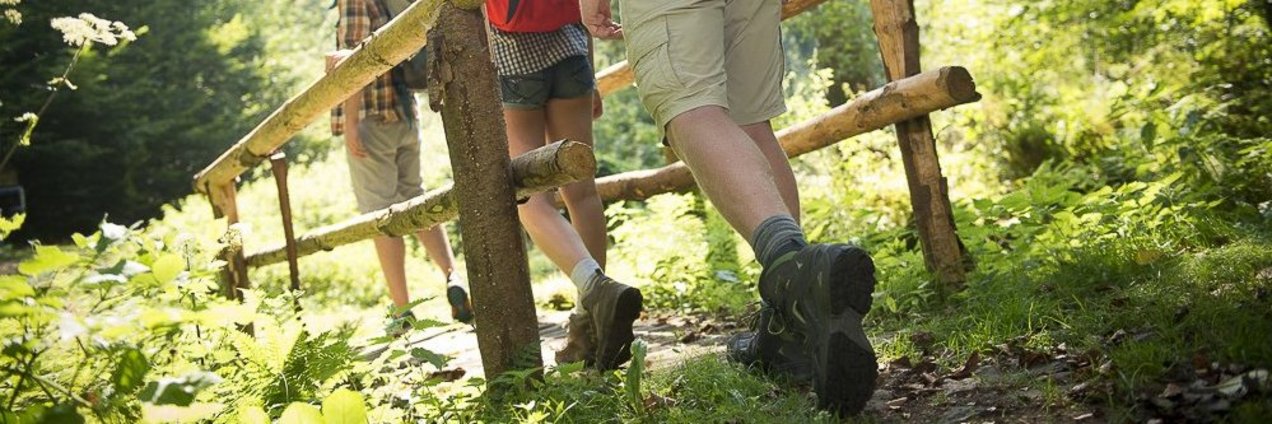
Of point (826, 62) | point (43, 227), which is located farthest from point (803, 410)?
point (43, 227)

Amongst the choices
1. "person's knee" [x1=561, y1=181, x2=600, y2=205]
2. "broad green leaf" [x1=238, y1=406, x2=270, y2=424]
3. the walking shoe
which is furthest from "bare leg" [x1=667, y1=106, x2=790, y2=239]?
the walking shoe

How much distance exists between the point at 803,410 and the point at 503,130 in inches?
40.7

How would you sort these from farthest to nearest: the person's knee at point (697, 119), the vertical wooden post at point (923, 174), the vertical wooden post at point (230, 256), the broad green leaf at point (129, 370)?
the vertical wooden post at point (230, 256)
the vertical wooden post at point (923, 174)
the person's knee at point (697, 119)
the broad green leaf at point (129, 370)

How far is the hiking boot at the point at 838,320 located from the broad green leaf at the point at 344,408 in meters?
0.92

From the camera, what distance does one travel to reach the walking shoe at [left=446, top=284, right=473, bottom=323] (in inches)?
181

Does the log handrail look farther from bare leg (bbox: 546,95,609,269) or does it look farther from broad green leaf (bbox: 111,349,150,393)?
broad green leaf (bbox: 111,349,150,393)

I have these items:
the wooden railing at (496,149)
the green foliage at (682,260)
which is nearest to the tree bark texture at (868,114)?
the wooden railing at (496,149)

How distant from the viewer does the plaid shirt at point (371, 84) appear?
446 centimetres

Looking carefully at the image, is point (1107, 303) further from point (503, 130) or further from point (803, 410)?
→ point (503, 130)

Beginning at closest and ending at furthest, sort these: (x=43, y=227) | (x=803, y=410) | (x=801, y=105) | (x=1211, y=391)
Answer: (x=1211, y=391) → (x=803, y=410) → (x=801, y=105) → (x=43, y=227)

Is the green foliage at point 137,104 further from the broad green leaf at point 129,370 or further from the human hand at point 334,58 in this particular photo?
the broad green leaf at point 129,370

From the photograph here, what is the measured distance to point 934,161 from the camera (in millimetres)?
3463

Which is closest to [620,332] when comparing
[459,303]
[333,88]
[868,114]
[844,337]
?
[844,337]

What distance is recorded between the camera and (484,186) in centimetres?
251
